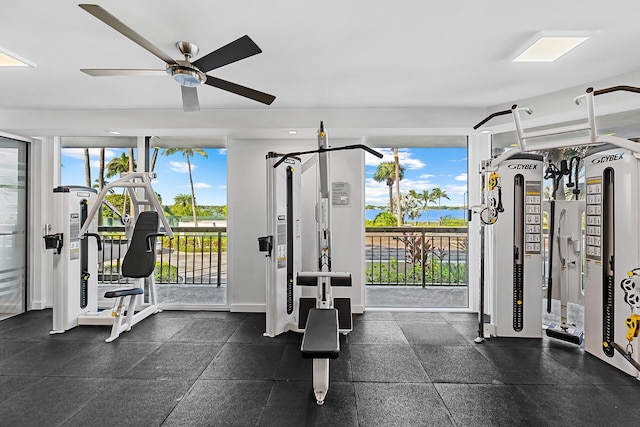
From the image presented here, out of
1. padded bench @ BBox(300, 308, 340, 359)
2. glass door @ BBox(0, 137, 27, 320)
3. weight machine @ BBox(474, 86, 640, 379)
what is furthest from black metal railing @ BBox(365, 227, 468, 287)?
glass door @ BBox(0, 137, 27, 320)

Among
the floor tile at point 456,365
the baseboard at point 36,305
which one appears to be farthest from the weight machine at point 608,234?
the baseboard at point 36,305

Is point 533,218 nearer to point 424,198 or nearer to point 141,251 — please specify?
point 424,198

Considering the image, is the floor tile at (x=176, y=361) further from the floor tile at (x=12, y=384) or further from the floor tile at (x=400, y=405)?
the floor tile at (x=400, y=405)

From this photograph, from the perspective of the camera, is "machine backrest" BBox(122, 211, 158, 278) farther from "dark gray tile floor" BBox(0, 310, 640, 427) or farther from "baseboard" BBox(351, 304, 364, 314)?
"baseboard" BBox(351, 304, 364, 314)

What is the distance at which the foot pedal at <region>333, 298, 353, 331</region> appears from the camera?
3535mm

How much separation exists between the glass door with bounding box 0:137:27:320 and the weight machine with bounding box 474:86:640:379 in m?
5.64

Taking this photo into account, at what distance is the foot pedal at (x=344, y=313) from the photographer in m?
3.54

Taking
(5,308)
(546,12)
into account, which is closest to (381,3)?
(546,12)

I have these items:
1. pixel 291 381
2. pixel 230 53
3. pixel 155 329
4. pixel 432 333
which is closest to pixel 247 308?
pixel 155 329

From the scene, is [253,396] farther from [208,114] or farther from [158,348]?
[208,114]

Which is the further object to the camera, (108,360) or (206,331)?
(206,331)

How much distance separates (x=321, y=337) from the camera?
7.63ft

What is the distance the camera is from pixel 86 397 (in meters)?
2.38

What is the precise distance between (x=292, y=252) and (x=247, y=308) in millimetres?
1195
